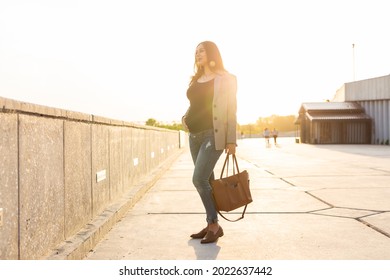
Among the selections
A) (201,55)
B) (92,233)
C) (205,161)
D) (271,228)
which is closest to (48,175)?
(92,233)

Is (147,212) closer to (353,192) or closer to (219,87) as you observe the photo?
(219,87)

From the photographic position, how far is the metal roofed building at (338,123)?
42.9m

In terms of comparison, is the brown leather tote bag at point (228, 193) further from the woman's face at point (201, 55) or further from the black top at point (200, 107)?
the woman's face at point (201, 55)

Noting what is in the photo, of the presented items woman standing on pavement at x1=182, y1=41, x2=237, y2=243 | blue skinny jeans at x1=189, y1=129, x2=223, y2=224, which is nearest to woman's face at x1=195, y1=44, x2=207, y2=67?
woman standing on pavement at x1=182, y1=41, x2=237, y2=243

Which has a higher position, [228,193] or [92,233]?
[228,193]

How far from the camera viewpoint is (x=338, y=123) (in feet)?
145

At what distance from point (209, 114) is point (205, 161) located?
1.40 ft

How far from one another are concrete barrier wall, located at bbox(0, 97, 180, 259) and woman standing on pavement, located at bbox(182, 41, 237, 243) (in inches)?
44.5

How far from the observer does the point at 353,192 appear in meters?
8.33

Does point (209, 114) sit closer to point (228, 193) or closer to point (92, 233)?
point (228, 193)

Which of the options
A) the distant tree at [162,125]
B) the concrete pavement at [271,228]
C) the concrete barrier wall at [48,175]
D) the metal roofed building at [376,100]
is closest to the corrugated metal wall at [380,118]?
the metal roofed building at [376,100]

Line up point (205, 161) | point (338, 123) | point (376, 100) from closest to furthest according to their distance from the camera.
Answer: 1. point (205, 161)
2. point (376, 100)
3. point (338, 123)

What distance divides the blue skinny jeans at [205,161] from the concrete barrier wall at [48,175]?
3.72 feet
